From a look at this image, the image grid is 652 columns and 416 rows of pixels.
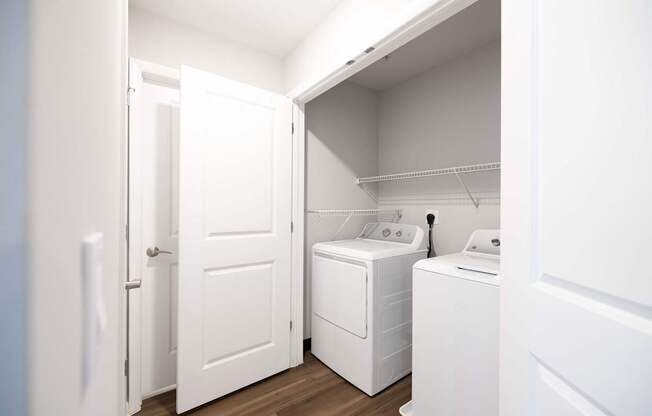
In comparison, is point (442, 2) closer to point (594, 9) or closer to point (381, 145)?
point (594, 9)

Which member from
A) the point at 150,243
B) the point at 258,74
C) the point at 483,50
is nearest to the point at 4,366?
the point at 150,243

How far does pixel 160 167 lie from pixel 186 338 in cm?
110

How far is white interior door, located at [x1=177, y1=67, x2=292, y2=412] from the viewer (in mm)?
1652

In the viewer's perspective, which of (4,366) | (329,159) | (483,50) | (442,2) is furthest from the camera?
(329,159)

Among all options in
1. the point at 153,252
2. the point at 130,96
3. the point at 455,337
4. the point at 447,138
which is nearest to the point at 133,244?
the point at 153,252

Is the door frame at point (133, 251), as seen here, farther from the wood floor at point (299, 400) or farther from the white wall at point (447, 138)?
the white wall at point (447, 138)

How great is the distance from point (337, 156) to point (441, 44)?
122cm

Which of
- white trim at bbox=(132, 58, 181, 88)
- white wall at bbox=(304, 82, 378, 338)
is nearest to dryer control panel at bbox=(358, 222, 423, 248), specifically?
white wall at bbox=(304, 82, 378, 338)

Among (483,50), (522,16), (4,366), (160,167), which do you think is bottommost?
(4,366)

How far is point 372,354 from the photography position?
1809mm

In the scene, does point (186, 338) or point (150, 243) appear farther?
point (150, 243)

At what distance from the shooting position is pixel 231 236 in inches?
72.0

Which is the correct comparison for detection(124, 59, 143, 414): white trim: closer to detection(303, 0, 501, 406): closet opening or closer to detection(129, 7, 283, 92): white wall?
detection(129, 7, 283, 92): white wall

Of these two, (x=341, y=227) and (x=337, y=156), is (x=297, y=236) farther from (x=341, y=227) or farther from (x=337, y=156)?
(x=337, y=156)
